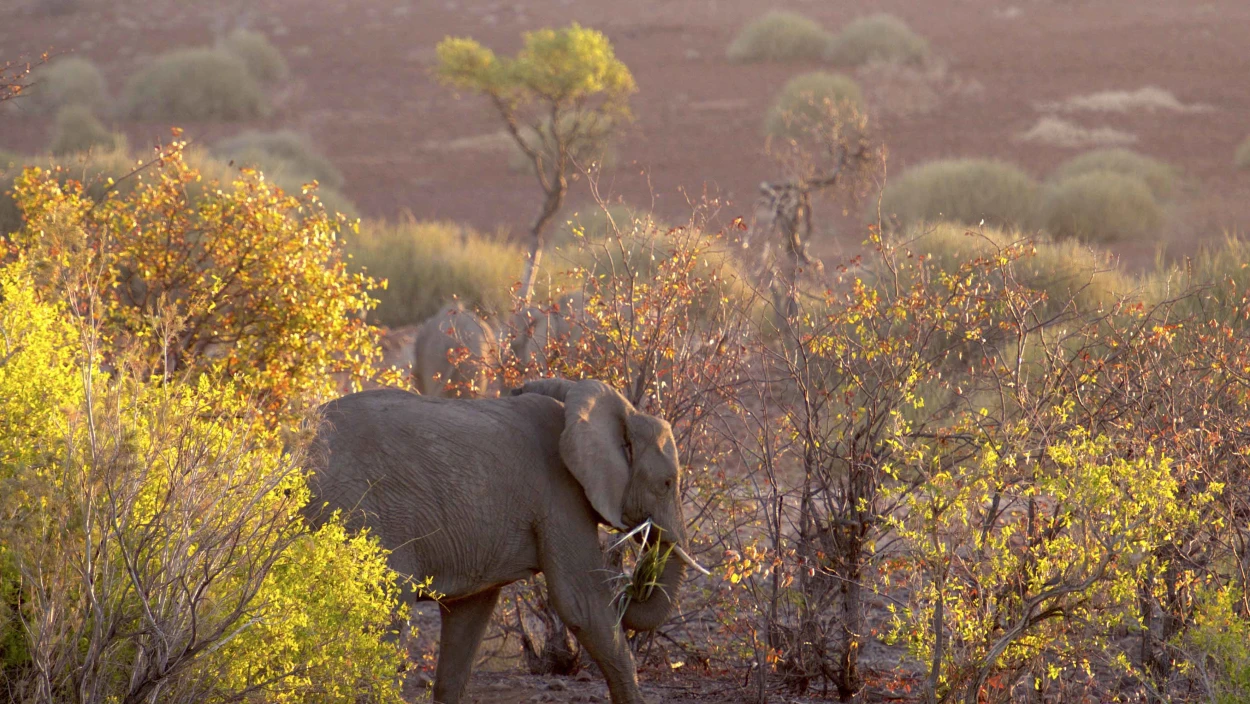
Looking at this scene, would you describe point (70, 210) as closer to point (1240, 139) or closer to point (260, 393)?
point (260, 393)

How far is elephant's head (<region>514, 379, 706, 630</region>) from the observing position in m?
6.04

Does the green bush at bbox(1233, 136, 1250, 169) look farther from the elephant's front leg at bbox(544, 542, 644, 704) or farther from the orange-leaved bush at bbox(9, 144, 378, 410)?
the elephant's front leg at bbox(544, 542, 644, 704)

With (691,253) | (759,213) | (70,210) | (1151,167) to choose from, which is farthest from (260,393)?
(1151,167)

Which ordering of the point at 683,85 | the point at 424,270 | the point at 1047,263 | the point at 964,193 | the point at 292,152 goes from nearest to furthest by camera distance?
the point at 1047,263 < the point at 424,270 < the point at 964,193 < the point at 292,152 < the point at 683,85

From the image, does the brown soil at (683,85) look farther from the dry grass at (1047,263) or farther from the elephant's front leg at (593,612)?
the elephant's front leg at (593,612)

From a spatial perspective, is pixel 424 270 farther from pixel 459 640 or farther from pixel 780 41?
pixel 780 41

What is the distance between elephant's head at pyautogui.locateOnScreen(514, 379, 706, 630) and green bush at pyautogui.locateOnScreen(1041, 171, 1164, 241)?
18.2 metres

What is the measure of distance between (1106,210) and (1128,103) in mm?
14312

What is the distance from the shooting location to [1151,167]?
89.0 feet

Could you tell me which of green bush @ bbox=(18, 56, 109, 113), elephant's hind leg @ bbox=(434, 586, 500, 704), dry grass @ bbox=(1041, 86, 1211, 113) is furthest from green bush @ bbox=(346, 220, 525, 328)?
green bush @ bbox=(18, 56, 109, 113)

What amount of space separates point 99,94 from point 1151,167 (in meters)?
30.1

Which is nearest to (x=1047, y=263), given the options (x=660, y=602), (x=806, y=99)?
(x=660, y=602)

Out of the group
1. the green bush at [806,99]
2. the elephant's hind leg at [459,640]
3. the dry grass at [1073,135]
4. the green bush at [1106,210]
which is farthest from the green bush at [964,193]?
the elephant's hind leg at [459,640]

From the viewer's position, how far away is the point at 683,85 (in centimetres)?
4372
